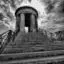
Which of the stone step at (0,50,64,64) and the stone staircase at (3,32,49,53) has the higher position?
the stone staircase at (3,32,49,53)

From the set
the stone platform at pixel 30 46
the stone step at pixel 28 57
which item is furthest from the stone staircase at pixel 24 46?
the stone step at pixel 28 57

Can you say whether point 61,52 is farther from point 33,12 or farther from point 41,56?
point 33,12

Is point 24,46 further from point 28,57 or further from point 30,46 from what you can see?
point 28,57

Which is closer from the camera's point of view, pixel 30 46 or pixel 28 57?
pixel 28 57

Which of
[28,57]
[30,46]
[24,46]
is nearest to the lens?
[28,57]

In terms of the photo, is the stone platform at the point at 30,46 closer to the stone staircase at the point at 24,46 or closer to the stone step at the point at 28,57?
the stone staircase at the point at 24,46

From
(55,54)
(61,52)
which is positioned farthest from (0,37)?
(61,52)

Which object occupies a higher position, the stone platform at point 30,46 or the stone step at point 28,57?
the stone platform at point 30,46

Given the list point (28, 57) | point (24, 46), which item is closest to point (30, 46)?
point (24, 46)

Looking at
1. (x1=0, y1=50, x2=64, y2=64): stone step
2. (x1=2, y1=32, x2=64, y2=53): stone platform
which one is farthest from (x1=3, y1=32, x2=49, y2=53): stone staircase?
(x1=0, y1=50, x2=64, y2=64): stone step

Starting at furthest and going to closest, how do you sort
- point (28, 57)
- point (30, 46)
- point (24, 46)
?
point (30, 46) → point (24, 46) → point (28, 57)

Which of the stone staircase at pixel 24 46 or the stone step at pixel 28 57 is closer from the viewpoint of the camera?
the stone step at pixel 28 57

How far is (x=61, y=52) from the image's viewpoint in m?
3.56

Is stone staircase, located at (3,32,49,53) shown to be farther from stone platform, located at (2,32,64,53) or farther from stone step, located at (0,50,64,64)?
stone step, located at (0,50,64,64)
